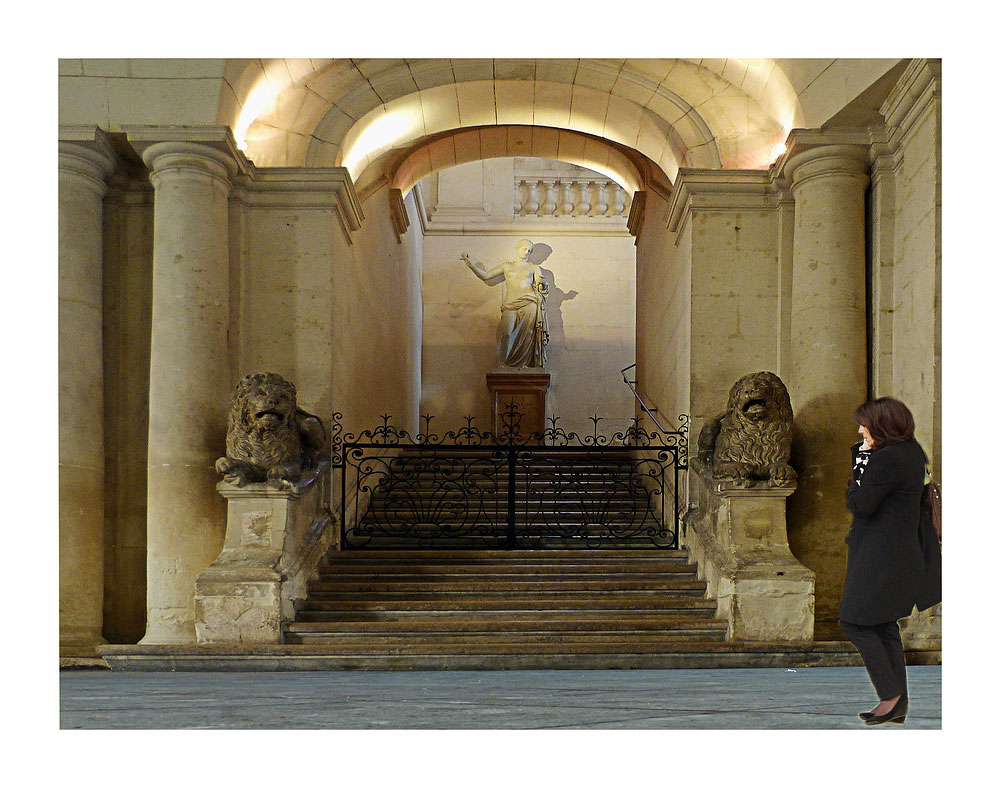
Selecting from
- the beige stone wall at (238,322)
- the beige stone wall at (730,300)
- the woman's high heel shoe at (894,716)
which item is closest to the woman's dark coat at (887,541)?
the woman's high heel shoe at (894,716)

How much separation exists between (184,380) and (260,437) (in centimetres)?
84

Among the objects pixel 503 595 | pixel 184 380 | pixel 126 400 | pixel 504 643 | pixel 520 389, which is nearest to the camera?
pixel 504 643

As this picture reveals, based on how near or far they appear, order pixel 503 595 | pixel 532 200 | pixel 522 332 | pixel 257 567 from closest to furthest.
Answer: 1. pixel 257 567
2. pixel 503 595
3. pixel 522 332
4. pixel 532 200

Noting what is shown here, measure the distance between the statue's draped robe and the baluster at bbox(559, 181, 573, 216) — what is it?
6.97 ft

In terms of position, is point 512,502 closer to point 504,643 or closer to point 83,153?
point 504,643

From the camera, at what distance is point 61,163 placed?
25.1ft

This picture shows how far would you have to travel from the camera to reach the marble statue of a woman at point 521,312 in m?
15.4

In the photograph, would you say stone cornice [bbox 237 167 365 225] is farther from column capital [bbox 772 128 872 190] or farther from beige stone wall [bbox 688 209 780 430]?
column capital [bbox 772 128 872 190]

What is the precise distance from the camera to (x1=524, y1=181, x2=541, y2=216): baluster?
1709 centimetres

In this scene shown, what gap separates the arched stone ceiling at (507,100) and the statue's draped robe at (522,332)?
6.35 m

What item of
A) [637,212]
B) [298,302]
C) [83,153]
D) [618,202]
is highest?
[618,202]

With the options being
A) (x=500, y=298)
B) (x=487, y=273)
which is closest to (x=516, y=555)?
(x=487, y=273)

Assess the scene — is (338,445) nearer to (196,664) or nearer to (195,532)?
(195,532)

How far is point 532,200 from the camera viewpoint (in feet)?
56.3
